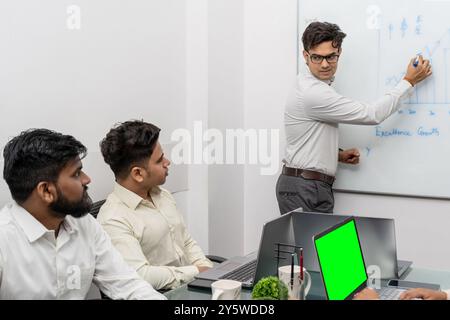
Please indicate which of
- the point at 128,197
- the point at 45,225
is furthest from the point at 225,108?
the point at 45,225

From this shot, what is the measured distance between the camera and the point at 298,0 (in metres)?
3.43

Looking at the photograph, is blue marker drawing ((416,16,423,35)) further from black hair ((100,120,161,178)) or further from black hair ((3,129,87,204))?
black hair ((3,129,87,204))

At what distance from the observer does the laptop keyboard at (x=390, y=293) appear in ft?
5.93

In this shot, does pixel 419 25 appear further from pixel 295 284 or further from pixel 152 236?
pixel 295 284

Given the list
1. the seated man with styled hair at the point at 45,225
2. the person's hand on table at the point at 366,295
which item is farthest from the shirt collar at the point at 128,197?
the person's hand on table at the point at 366,295

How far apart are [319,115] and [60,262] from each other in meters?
1.71

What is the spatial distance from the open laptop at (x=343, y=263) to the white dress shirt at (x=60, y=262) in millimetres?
546

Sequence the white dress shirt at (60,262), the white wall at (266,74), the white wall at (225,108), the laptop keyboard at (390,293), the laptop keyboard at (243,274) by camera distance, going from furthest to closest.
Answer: the white wall at (266,74)
the white wall at (225,108)
the laptop keyboard at (243,274)
the laptop keyboard at (390,293)
the white dress shirt at (60,262)

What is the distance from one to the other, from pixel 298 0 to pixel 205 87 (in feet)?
2.53

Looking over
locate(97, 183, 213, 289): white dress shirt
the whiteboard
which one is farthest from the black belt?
locate(97, 183, 213, 289): white dress shirt

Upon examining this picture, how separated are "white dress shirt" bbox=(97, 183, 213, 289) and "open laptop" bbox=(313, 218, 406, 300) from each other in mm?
690

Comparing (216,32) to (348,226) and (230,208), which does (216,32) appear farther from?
(348,226)

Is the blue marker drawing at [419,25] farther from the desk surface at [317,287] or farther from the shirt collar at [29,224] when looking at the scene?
the shirt collar at [29,224]
